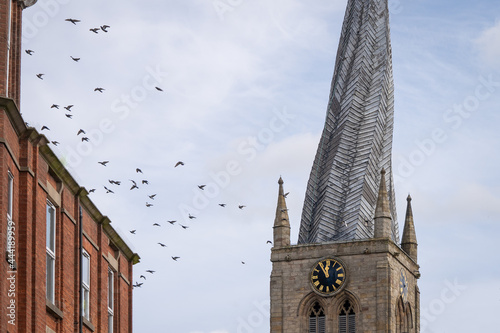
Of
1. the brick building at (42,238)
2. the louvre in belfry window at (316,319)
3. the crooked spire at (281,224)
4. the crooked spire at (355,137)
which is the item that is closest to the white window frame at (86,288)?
the brick building at (42,238)

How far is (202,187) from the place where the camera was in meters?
56.0

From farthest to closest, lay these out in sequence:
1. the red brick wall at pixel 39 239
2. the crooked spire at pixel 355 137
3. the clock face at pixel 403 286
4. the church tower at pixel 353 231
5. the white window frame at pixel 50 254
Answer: the crooked spire at pixel 355 137 → the clock face at pixel 403 286 → the church tower at pixel 353 231 → the white window frame at pixel 50 254 → the red brick wall at pixel 39 239

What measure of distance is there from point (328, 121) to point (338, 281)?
1394 centimetres

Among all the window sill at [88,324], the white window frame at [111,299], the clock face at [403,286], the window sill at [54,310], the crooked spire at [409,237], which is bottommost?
the window sill at [54,310]

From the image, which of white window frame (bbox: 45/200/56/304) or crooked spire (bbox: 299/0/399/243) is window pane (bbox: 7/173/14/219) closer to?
white window frame (bbox: 45/200/56/304)

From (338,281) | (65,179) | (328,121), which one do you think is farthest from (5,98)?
(328,121)

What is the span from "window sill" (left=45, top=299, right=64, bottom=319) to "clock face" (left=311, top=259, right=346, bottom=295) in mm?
67345

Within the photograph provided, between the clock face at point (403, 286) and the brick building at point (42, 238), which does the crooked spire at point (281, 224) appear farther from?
the brick building at point (42, 238)

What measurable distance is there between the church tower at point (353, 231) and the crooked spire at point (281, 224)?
69 mm

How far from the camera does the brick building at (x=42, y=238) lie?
3017cm

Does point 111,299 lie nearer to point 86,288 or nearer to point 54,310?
point 86,288

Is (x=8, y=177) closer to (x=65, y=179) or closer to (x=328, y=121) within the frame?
(x=65, y=179)

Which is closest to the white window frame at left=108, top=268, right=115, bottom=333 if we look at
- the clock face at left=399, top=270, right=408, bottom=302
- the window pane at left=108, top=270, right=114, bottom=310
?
the window pane at left=108, top=270, right=114, bottom=310

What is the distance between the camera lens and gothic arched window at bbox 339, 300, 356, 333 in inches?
3927
